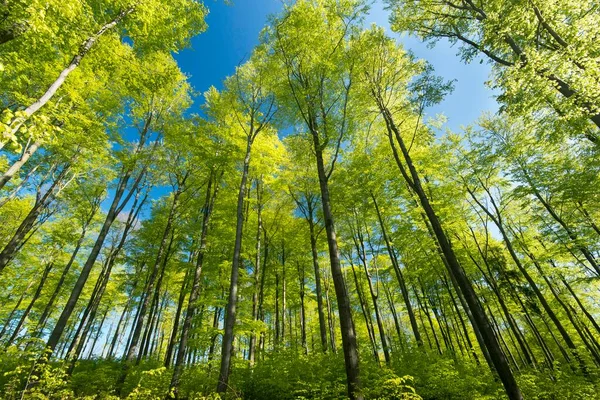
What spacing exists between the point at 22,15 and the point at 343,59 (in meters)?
9.22

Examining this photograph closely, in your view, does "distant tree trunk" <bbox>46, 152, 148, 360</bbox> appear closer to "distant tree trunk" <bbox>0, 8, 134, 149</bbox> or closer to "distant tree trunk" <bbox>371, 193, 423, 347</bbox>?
"distant tree trunk" <bbox>0, 8, 134, 149</bbox>

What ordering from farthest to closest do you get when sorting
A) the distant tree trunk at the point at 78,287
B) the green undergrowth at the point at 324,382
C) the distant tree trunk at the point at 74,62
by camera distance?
the distant tree trunk at the point at 78,287, the green undergrowth at the point at 324,382, the distant tree trunk at the point at 74,62

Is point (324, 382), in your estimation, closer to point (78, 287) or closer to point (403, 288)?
point (403, 288)

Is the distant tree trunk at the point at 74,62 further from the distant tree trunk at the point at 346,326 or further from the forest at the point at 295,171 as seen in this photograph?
the distant tree trunk at the point at 346,326

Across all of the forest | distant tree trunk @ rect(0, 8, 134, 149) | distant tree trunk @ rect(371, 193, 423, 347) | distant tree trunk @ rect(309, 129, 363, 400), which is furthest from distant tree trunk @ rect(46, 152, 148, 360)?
distant tree trunk @ rect(371, 193, 423, 347)

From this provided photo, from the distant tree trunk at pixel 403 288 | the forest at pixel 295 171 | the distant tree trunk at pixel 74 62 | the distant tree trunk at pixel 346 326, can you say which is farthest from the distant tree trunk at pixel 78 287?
the distant tree trunk at pixel 403 288

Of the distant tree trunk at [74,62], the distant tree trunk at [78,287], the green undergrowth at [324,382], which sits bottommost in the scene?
the green undergrowth at [324,382]

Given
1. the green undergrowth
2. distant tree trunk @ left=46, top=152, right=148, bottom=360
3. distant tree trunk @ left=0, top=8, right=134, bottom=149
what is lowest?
the green undergrowth

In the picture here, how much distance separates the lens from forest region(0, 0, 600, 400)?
680 cm

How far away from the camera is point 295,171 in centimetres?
1423

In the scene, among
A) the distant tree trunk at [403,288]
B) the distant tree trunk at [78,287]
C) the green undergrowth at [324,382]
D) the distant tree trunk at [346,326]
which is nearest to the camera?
the distant tree trunk at [346,326]

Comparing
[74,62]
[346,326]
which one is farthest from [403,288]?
[74,62]

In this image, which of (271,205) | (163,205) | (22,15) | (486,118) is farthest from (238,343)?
(486,118)

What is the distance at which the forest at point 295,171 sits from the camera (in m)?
6.80
